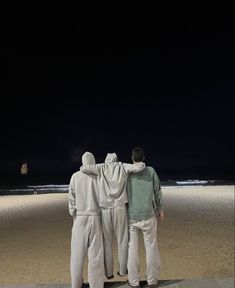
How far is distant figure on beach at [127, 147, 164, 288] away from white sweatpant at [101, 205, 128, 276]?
76mm

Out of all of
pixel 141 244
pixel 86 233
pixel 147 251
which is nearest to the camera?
pixel 86 233

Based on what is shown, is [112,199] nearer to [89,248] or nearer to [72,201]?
[72,201]

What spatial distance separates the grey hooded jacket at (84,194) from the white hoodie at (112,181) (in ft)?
0.18

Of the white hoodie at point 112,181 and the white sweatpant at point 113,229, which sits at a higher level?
the white hoodie at point 112,181

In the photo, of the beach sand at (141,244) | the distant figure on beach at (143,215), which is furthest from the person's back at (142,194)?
the beach sand at (141,244)

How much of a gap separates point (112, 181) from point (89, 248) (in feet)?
2.38

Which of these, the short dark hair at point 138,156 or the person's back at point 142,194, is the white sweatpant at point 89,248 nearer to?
the person's back at point 142,194

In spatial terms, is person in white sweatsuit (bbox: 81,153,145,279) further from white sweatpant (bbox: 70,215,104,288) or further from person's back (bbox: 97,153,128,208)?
white sweatpant (bbox: 70,215,104,288)

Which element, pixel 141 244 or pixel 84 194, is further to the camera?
pixel 141 244

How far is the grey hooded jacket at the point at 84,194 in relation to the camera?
4.63 metres

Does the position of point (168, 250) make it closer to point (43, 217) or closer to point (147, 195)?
point (147, 195)

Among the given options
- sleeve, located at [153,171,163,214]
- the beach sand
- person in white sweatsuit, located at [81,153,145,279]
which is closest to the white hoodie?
person in white sweatsuit, located at [81,153,145,279]

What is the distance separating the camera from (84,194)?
15.3ft

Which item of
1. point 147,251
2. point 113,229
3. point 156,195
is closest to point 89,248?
point 113,229
